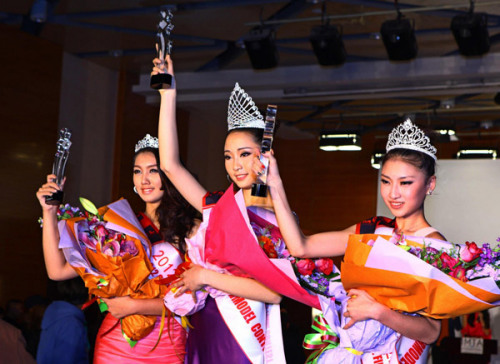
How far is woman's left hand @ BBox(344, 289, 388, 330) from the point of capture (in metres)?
1.94

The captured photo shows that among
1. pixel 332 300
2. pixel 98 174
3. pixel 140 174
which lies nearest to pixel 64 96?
pixel 98 174

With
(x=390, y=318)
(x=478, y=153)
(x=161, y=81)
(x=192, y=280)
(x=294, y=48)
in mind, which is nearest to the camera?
(x=390, y=318)

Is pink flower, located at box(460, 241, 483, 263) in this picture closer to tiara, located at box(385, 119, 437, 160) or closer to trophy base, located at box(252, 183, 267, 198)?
tiara, located at box(385, 119, 437, 160)

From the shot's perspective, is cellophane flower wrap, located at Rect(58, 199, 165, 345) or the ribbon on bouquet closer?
the ribbon on bouquet

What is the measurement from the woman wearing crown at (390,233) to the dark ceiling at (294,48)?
3.94 meters

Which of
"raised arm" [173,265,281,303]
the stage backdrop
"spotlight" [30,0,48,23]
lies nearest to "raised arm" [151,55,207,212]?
"raised arm" [173,265,281,303]

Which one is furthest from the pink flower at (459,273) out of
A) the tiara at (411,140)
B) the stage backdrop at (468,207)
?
the stage backdrop at (468,207)

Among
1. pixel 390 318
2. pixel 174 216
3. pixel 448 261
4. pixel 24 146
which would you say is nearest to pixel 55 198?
pixel 174 216

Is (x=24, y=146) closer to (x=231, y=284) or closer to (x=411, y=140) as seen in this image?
(x=231, y=284)

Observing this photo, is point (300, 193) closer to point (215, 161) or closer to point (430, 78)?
point (215, 161)

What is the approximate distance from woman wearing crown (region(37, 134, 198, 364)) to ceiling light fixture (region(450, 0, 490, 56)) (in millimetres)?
3531

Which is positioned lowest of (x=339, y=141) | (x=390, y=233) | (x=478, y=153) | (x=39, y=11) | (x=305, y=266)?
(x=305, y=266)

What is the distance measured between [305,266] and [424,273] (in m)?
0.39

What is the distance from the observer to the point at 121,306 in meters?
2.59
